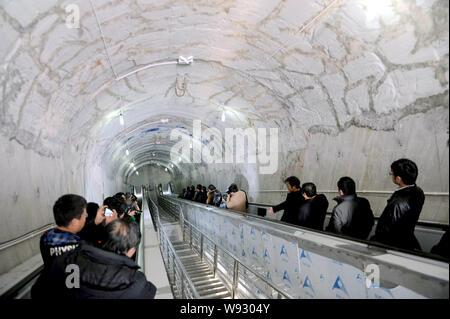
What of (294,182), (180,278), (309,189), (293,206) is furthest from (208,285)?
(309,189)

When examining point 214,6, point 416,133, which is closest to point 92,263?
point 214,6

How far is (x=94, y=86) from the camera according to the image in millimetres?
5281

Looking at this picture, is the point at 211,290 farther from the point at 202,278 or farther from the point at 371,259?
the point at 371,259

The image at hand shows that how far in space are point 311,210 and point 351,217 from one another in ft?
2.08

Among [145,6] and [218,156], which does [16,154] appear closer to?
[145,6]

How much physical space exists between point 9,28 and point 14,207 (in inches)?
84.3

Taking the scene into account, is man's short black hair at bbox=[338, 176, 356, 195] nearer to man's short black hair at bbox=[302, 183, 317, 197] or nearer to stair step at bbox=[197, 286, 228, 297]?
man's short black hair at bbox=[302, 183, 317, 197]

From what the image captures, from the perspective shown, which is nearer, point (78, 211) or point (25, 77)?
point (78, 211)

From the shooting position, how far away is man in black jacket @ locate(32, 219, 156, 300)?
1.55 m

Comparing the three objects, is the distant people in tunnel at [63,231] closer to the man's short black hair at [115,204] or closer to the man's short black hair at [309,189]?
the man's short black hair at [115,204]

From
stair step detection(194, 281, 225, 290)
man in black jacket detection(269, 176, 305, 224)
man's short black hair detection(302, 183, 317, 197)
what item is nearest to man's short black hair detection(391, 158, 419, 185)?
man's short black hair detection(302, 183, 317, 197)

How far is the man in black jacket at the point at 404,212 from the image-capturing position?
2518 mm

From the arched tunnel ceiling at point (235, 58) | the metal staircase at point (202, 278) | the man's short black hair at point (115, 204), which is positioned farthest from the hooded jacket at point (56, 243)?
the metal staircase at point (202, 278)

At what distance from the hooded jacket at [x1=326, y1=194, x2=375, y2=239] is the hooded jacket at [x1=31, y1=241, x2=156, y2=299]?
7.72 feet
